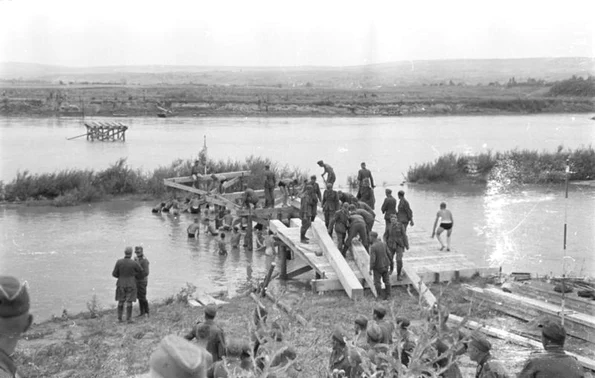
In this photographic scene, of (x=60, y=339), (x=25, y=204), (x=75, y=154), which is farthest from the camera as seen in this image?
(x=75, y=154)

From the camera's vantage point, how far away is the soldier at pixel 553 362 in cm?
522

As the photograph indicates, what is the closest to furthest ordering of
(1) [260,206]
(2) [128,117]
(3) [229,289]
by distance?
1. (3) [229,289]
2. (1) [260,206]
3. (2) [128,117]

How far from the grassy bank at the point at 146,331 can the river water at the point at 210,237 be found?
224cm

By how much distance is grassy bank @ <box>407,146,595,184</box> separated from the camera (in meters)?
34.1

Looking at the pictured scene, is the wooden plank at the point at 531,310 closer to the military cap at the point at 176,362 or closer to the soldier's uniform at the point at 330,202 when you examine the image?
the soldier's uniform at the point at 330,202

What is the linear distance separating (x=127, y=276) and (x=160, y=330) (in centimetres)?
112

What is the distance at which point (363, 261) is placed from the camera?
14.4 metres

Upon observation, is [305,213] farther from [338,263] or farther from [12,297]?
[12,297]

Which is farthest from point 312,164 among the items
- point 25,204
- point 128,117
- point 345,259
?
point 128,117

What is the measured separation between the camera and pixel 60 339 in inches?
466

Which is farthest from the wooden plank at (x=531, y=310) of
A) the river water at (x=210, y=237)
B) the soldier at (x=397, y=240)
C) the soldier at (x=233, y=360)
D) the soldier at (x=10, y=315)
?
the soldier at (x=10, y=315)

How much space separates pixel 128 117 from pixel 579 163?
2027 inches

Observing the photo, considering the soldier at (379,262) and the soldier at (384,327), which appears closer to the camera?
the soldier at (384,327)

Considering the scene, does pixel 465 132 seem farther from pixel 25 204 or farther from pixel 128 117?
pixel 25 204
